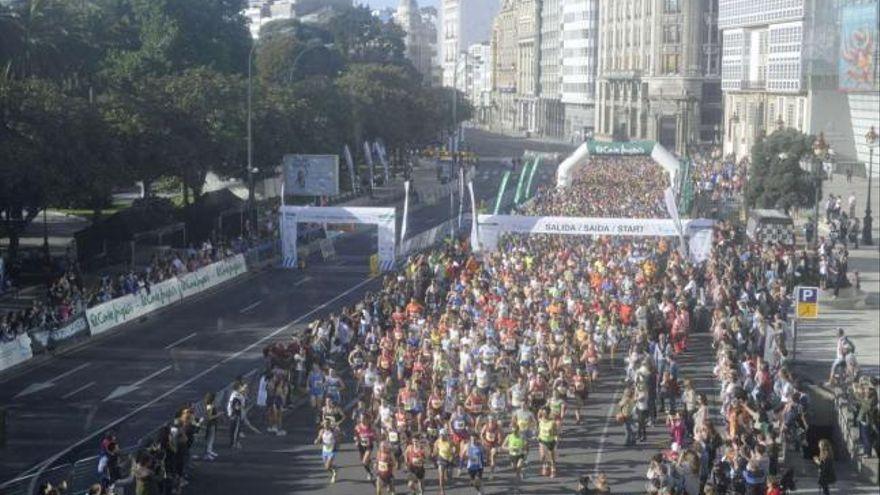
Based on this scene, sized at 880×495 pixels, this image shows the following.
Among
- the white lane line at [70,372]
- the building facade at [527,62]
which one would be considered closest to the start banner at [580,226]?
the white lane line at [70,372]

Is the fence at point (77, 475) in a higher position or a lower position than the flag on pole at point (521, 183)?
lower

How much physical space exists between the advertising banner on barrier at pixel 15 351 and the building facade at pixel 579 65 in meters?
123

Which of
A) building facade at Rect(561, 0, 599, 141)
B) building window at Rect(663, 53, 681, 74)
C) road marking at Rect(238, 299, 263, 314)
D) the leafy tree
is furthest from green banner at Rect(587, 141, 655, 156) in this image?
building facade at Rect(561, 0, 599, 141)

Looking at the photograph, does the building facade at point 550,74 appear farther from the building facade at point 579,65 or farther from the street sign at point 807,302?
the street sign at point 807,302

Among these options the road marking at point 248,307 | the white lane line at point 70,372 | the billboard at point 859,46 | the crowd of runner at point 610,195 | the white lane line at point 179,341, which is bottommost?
the road marking at point 248,307

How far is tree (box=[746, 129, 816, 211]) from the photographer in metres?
54.6

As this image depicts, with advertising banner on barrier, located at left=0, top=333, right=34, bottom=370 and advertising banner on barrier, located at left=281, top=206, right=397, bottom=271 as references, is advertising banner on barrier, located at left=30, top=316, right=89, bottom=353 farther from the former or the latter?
advertising banner on barrier, located at left=281, top=206, right=397, bottom=271

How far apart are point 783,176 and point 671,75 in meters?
75.6

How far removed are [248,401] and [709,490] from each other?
11448mm

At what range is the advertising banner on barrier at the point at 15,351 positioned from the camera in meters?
29.4

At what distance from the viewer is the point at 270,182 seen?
7312 cm

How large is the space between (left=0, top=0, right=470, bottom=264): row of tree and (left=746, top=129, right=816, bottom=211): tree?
21926mm

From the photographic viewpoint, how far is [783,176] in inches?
2154

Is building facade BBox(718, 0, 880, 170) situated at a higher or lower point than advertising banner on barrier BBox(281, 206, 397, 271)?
higher
